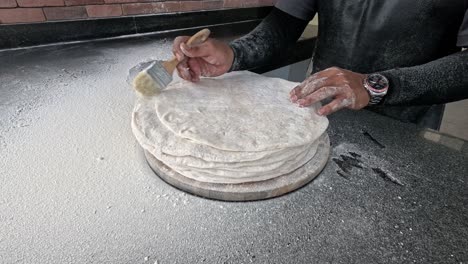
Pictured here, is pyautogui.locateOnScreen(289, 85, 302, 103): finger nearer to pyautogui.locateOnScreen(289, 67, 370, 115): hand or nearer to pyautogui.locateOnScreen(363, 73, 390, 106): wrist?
pyautogui.locateOnScreen(289, 67, 370, 115): hand

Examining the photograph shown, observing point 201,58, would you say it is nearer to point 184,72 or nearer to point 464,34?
point 184,72

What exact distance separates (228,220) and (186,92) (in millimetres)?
480

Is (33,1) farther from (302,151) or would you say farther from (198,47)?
(302,151)

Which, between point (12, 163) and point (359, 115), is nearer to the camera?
point (12, 163)

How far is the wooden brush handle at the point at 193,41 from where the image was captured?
1046 mm

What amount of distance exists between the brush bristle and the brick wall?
1326 mm

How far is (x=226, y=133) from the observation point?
839mm

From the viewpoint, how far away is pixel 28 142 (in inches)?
38.7

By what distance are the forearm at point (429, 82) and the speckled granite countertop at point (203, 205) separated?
0.17 meters

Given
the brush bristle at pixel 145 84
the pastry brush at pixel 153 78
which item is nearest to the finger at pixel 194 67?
the pastry brush at pixel 153 78

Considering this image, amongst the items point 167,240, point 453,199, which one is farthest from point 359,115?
point 167,240

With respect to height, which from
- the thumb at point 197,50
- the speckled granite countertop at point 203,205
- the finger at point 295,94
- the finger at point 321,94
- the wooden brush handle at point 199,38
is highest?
the wooden brush handle at point 199,38

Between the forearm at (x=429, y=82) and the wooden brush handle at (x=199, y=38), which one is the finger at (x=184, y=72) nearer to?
the wooden brush handle at (x=199, y=38)

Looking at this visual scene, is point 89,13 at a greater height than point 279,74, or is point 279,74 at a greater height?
point 89,13
